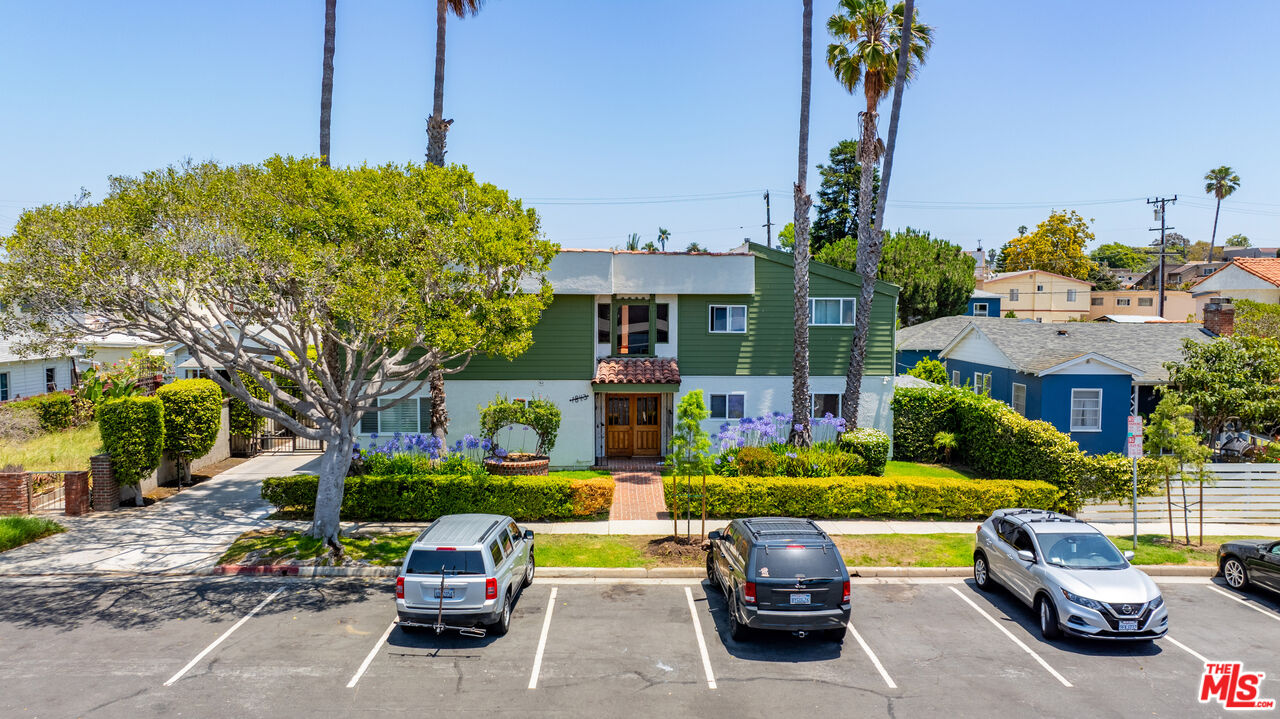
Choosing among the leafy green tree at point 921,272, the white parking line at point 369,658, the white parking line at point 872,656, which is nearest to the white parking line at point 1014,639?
the white parking line at point 872,656

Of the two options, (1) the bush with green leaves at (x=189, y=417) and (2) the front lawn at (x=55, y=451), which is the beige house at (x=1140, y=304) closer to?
(1) the bush with green leaves at (x=189, y=417)

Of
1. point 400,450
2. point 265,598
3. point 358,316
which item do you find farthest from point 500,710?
point 400,450

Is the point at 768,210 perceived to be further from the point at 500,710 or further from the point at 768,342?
the point at 500,710

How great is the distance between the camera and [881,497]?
19094mm

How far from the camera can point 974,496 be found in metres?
19.0

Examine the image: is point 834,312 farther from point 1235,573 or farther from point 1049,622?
point 1049,622

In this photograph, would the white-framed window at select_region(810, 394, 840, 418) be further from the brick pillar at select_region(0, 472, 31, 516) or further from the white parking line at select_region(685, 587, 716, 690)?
the brick pillar at select_region(0, 472, 31, 516)

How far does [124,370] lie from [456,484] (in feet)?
63.1

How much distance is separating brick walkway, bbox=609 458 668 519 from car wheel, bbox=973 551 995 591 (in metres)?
7.59

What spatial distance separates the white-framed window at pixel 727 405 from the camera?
979 inches

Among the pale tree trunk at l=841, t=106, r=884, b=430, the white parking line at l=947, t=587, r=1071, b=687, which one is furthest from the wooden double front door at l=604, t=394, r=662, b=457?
the white parking line at l=947, t=587, r=1071, b=687

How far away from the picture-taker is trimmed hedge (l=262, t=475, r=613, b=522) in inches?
725

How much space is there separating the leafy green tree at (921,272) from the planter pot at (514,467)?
87.8ft

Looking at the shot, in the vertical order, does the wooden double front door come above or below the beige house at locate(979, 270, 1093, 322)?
below
